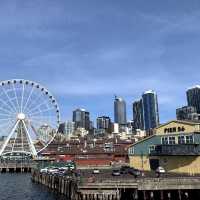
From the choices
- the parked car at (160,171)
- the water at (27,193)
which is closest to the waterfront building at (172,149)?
the parked car at (160,171)

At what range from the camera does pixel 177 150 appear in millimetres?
70812

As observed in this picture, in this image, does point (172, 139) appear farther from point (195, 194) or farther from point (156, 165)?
point (195, 194)

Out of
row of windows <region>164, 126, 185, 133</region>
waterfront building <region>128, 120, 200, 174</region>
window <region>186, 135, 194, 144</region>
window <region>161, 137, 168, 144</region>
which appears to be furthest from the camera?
window <region>161, 137, 168, 144</region>

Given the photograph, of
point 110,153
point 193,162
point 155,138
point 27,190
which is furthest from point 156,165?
point 110,153

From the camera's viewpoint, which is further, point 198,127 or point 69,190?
point 198,127

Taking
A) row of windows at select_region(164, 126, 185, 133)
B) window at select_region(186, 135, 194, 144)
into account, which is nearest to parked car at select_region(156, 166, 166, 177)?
window at select_region(186, 135, 194, 144)

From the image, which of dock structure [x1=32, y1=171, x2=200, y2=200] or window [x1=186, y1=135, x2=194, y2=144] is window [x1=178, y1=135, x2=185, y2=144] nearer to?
window [x1=186, y1=135, x2=194, y2=144]

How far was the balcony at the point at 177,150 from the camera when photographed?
6819cm

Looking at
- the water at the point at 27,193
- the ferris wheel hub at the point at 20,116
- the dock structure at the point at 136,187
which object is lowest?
the water at the point at 27,193

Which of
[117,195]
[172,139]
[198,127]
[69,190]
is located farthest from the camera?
[172,139]

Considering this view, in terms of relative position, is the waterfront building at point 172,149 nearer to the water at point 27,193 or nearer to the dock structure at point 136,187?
the dock structure at point 136,187

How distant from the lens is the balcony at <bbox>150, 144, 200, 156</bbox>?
68.2 metres

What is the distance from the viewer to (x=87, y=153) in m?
154

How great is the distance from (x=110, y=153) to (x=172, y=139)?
7543cm
